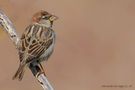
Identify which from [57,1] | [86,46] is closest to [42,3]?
[57,1]

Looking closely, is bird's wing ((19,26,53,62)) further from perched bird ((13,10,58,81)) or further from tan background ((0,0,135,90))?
tan background ((0,0,135,90))

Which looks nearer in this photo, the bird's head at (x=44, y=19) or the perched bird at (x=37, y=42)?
the perched bird at (x=37, y=42)

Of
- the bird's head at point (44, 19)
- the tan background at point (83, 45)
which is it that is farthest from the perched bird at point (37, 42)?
the tan background at point (83, 45)

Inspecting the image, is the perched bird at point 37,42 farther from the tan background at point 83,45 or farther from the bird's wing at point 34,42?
the tan background at point 83,45

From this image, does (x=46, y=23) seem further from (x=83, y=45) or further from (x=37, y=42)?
(x=83, y=45)

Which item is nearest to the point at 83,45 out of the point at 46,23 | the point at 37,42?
the point at 46,23
